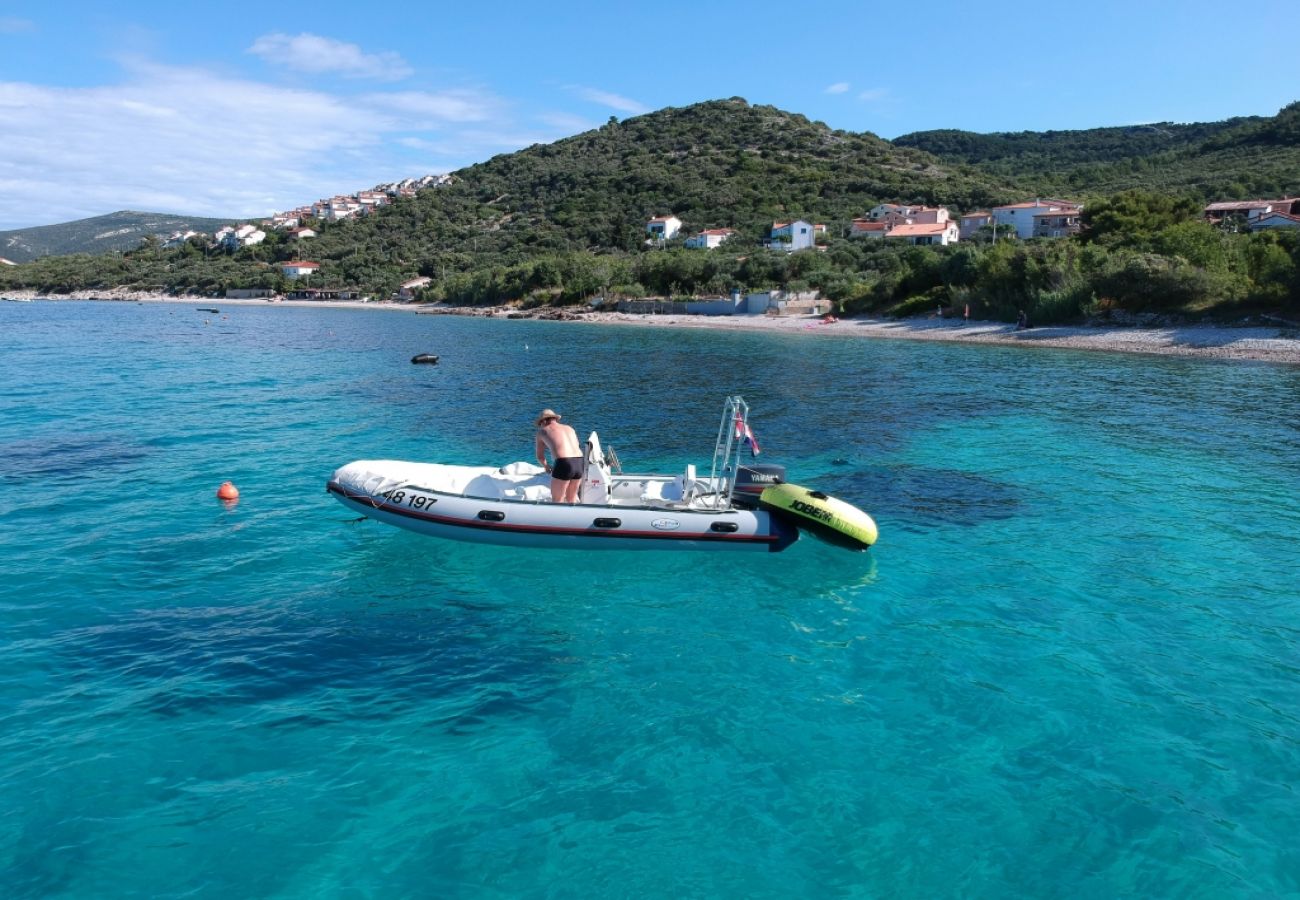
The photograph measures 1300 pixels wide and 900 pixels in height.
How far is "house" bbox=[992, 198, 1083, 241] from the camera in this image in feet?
272

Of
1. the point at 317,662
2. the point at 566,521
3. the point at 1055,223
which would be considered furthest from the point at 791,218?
the point at 317,662

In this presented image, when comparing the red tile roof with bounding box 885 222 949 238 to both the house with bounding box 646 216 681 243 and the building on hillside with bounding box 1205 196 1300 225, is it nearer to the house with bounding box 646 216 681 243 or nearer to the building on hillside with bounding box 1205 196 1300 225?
the building on hillside with bounding box 1205 196 1300 225

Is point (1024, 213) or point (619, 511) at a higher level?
point (1024, 213)

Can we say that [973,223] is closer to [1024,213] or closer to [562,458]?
[1024,213]

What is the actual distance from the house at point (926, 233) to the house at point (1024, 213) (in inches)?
284

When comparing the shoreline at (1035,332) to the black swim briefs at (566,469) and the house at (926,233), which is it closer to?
the house at (926,233)

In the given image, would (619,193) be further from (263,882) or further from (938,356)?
(263,882)

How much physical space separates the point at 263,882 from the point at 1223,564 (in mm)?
12564

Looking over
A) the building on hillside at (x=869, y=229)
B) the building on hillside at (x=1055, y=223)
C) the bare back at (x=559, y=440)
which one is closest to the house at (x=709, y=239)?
the building on hillside at (x=869, y=229)

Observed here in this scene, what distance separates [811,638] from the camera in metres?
9.16

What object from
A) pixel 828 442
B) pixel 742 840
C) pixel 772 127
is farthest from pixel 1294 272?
pixel 772 127

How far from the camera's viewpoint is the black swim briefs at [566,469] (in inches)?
447

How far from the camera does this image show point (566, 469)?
11.4 m

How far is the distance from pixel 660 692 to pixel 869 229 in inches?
3374
